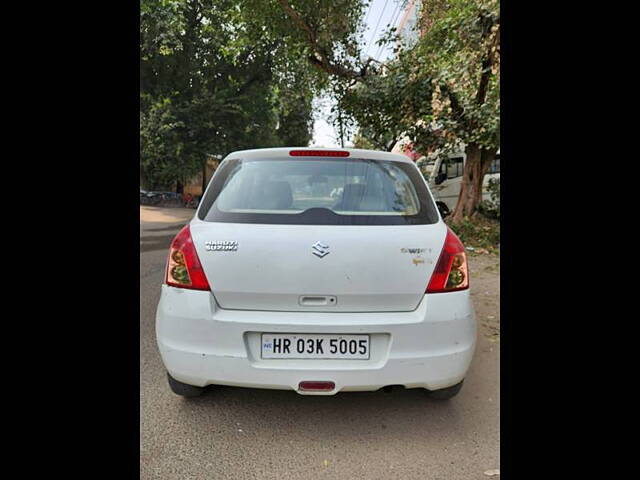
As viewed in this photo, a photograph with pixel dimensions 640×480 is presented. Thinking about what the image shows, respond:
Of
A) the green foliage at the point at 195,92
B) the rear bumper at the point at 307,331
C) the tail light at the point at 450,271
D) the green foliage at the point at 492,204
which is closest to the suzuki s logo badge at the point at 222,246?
the rear bumper at the point at 307,331

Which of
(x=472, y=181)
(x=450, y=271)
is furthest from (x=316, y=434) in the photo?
(x=472, y=181)

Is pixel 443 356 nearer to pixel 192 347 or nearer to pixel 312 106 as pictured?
pixel 192 347

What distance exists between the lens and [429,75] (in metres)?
7.59

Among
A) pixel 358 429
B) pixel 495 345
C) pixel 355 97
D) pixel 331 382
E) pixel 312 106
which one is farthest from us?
pixel 312 106

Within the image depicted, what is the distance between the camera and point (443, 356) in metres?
1.96

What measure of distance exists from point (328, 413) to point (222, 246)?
116 cm

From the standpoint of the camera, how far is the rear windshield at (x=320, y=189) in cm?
220

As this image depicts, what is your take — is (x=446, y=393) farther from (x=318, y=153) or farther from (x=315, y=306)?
(x=318, y=153)

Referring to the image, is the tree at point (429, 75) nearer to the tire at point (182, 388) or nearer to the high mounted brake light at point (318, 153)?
the high mounted brake light at point (318, 153)

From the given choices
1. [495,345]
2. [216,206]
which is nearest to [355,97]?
[495,345]

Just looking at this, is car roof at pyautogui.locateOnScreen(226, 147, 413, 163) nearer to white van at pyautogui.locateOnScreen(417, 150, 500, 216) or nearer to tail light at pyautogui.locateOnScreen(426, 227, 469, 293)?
tail light at pyautogui.locateOnScreen(426, 227, 469, 293)

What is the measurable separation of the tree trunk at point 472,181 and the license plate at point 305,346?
26.8ft

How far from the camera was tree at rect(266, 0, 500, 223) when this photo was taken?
18.9 ft
